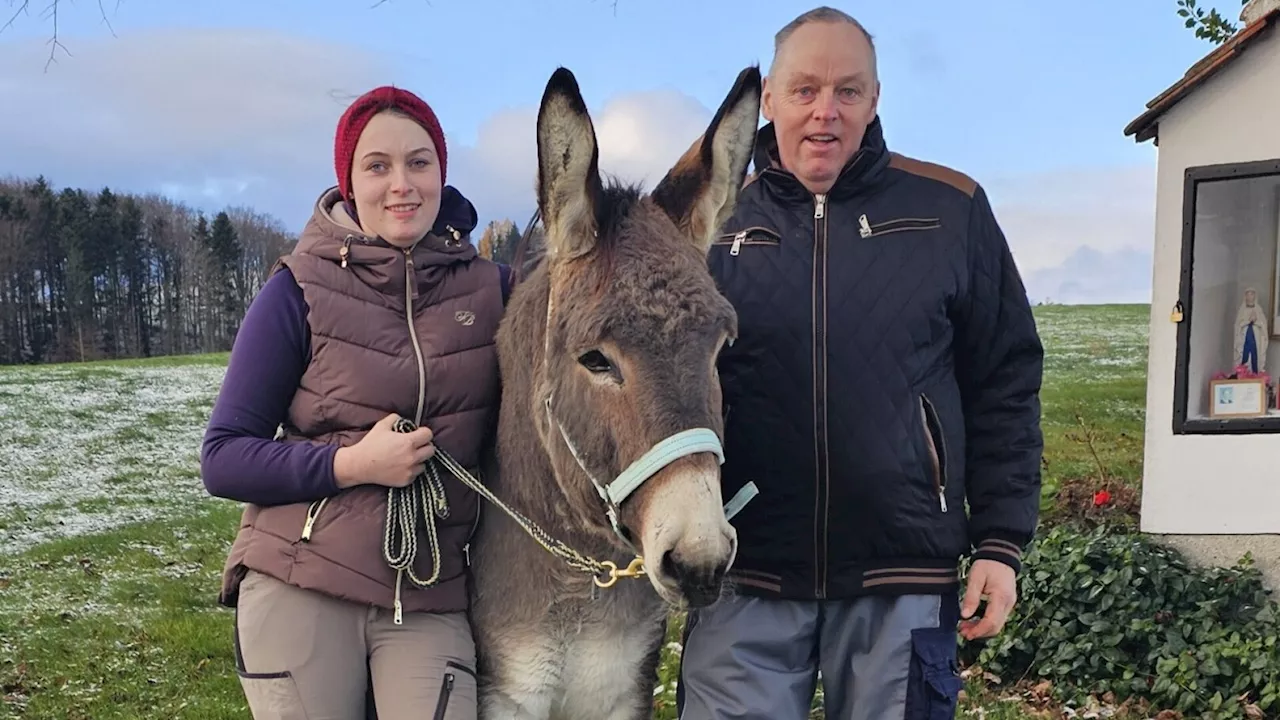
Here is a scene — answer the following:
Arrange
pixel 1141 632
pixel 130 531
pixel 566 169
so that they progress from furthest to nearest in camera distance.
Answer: pixel 130 531 < pixel 1141 632 < pixel 566 169

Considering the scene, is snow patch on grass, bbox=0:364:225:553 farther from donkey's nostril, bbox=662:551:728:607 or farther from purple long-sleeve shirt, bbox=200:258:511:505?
donkey's nostril, bbox=662:551:728:607

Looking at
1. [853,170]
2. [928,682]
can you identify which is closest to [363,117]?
[853,170]

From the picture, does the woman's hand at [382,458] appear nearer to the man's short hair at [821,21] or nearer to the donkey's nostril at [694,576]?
the donkey's nostril at [694,576]

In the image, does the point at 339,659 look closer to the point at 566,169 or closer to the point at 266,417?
the point at 266,417

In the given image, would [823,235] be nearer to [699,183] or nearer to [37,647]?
[699,183]

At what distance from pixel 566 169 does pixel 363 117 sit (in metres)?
0.70

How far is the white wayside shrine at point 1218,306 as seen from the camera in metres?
6.50

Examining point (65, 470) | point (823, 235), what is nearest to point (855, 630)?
point (823, 235)

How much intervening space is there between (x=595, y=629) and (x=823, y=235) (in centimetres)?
133

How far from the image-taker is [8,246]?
47406 mm

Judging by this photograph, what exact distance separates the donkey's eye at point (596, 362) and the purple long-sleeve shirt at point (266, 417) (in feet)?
2.37

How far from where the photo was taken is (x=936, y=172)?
117 inches

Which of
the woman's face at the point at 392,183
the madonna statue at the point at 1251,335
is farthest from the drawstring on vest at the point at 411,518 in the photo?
the madonna statue at the point at 1251,335

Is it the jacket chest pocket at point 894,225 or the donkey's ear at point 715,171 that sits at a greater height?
the donkey's ear at point 715,171
